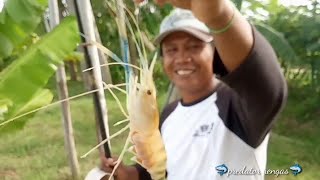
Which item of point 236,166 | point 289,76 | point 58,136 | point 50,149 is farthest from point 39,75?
point 289,76

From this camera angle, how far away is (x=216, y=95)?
1339 mm

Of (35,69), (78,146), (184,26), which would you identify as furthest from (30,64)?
(78,146)

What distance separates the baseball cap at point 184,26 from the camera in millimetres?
1337

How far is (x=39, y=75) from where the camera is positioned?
230 centimetres

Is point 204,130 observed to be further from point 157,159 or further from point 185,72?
point 157,159

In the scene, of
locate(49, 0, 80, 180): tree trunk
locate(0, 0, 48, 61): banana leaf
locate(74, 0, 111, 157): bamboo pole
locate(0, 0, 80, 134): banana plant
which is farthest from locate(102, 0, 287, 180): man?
locate(49, 0, 80, 180): tree trunk

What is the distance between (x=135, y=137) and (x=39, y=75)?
4.74 feet

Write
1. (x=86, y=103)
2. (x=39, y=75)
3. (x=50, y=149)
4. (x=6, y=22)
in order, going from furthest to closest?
(x=86, y=103) < (x=50, y=149) < (x=6, y=22) < (x=39, y=75)

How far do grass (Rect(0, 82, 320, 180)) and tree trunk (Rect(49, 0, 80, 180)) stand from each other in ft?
1.05

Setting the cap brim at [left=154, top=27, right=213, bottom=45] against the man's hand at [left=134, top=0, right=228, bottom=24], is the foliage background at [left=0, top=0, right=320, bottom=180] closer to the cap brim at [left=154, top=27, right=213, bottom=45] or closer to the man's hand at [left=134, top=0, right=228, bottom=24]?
the cap brim at [left=154, top=27, right=213, bottom=45]

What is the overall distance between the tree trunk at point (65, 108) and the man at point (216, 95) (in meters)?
2.05

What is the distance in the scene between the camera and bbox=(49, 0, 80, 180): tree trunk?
3416 millimetres

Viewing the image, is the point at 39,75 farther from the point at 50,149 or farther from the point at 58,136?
the point at 58,136

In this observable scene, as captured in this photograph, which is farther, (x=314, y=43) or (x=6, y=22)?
(x=314, y=43)
